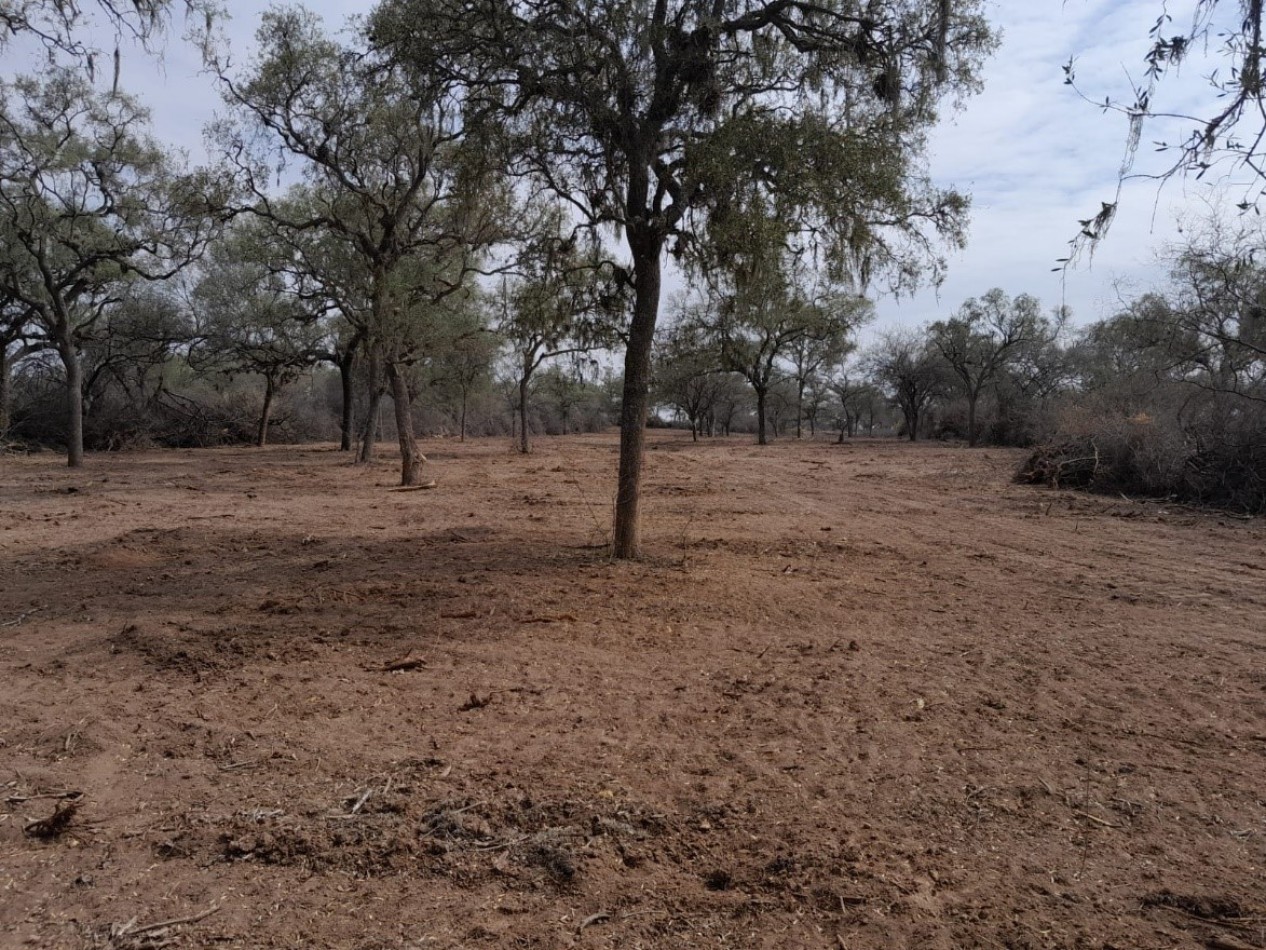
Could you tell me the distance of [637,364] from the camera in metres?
8.17

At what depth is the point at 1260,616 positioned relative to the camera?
6.49m

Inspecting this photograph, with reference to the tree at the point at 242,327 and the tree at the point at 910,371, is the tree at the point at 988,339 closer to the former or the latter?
the tree at the point at 910,371

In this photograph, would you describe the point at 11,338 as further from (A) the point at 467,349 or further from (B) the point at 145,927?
(B) the point at 145,927

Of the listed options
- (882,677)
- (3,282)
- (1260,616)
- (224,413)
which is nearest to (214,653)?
(882,677)

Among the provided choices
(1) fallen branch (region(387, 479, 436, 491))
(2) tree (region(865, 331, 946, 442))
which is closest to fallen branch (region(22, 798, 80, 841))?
(1) fallen branch (region(387, 479, 436, 491))

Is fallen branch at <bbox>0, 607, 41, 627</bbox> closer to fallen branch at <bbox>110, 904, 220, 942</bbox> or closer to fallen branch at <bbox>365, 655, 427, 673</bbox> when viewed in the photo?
fallen branch at <bbox>365, 655, 427, 673</bbox>

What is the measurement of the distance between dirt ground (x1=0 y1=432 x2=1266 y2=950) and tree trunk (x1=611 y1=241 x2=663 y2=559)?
94 cm

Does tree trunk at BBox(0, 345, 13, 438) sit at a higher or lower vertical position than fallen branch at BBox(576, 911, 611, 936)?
higher

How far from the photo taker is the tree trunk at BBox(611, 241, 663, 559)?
8.04m

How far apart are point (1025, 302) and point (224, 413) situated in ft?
131

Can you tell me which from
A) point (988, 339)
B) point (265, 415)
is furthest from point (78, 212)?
point (988, 339)

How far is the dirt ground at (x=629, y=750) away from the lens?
2.73 meters

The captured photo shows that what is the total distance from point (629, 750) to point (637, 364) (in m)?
4.91

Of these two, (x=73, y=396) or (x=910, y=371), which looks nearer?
(x=73, y=396)
